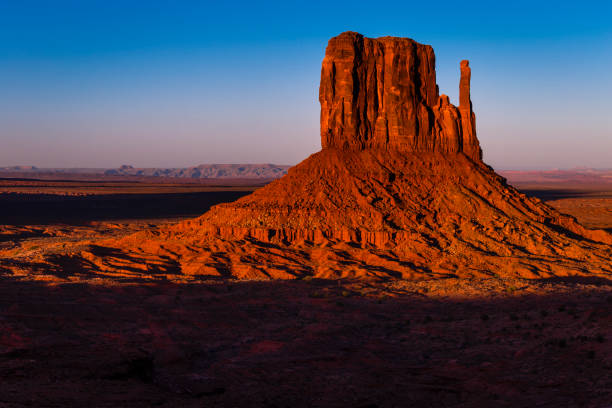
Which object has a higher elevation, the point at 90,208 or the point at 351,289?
the point at 90,208

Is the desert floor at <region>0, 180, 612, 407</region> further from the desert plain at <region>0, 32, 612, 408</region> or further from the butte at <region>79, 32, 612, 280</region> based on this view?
the butte at <region>79, 32, 612, 280</region>

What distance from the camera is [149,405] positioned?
12.5 meters

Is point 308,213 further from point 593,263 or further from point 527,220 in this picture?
point 593,263

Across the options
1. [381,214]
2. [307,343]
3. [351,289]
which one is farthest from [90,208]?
[307,343]

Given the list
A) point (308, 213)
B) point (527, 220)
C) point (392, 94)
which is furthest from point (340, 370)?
point (392, 94)

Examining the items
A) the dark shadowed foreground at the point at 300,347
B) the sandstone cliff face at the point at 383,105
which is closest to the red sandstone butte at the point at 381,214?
the sandstone cliff face at the point at 383,105

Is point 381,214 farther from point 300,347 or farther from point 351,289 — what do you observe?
point 300,347

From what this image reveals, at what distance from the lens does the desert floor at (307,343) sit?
1420 centimetres

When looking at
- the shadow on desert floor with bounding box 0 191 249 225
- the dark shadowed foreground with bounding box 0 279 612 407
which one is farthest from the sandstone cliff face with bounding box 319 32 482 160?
the shadow on desert floor with bounding box 0 191 249 225

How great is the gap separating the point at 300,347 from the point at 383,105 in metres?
31.3

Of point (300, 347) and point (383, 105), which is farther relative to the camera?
point (383, 105)

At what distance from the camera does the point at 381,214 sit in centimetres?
4172

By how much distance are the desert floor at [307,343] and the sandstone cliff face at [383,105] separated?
17533 mm

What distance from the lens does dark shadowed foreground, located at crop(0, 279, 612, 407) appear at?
1412 centimetres
